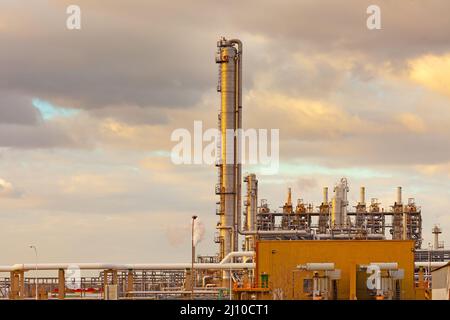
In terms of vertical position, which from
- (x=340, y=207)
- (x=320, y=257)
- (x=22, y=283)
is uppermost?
(x=340, y=207)

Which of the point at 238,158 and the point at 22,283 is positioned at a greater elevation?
the point at 238,158

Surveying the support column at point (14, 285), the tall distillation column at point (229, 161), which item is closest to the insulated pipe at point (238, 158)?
the tall distillation column at point (229, 161)

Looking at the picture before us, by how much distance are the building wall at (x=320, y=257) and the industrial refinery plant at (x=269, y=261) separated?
0.22ft

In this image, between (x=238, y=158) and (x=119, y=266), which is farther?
(x=238, y=158)

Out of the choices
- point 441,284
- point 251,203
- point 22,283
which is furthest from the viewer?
point 251,203

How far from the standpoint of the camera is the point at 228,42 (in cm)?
8488

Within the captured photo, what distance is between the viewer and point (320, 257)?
193 ft

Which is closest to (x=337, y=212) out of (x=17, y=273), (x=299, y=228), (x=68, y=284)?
(x=299, y=228)

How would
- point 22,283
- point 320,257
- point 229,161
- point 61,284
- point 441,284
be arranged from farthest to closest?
point 229,161, point 22,283, point 61,284, point 320,257, point 441,284

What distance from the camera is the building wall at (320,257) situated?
58.5 m

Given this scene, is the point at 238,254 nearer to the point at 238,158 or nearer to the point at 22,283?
the point at 238,158

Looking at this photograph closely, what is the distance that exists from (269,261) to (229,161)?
22.7 meters

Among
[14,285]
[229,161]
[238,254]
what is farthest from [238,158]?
[14,285]
